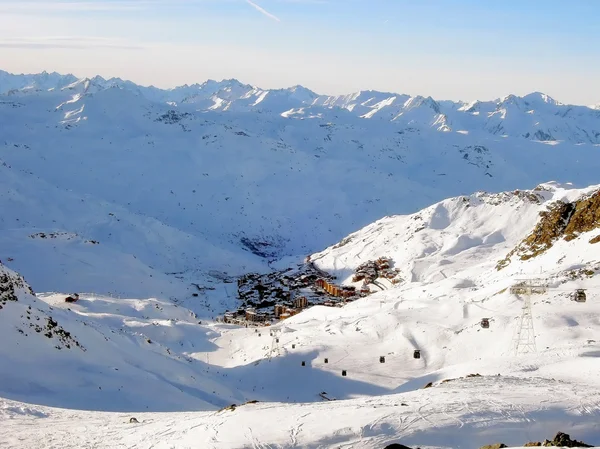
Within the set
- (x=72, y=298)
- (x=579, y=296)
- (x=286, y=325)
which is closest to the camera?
(x=579, y=296)

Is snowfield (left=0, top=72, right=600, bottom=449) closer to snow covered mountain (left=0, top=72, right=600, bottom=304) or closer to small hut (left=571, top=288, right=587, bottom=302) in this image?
small hut (left=571, top=288, right=587, bottom=302)

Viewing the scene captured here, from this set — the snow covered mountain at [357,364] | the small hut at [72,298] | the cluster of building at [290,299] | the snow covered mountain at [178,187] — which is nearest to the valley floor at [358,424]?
the snow covered mountain at [357,364]

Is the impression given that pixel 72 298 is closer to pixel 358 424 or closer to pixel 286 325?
pixel 286 325

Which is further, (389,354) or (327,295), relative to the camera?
(327,295)

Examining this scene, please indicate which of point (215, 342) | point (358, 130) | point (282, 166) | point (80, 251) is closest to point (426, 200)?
point (282, 166)

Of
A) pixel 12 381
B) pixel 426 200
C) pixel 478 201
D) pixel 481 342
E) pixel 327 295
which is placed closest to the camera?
pixel 12 381

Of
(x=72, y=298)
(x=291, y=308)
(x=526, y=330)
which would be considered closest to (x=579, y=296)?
(x=526, y=330)

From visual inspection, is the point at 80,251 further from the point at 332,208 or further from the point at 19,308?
the point at 332,208
